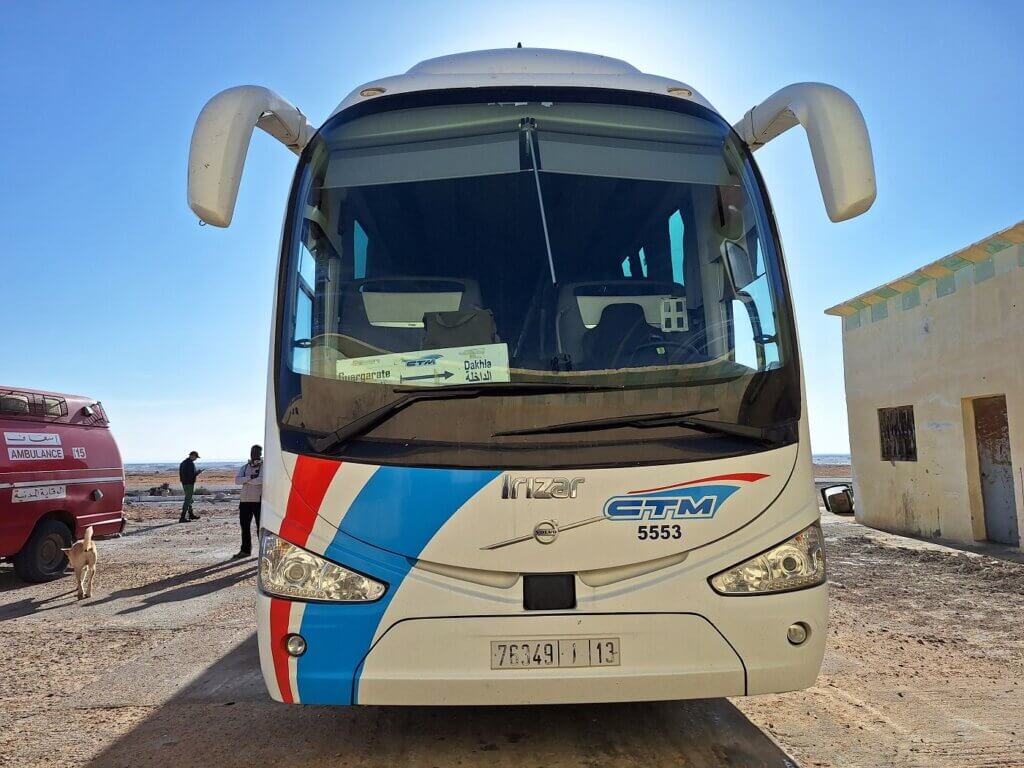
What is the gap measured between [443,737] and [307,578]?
51.8 inches

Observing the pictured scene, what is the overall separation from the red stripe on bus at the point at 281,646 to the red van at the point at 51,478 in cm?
789

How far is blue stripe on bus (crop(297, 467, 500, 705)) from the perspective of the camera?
3.01 m

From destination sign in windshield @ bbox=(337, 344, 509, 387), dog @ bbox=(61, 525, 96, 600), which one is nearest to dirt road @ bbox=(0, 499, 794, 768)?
destination sign in windshield @ bbox=(337, 344, 509, 387)

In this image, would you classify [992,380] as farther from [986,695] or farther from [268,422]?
[268,422]

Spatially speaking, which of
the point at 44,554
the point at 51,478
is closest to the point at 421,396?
the point at 51,478

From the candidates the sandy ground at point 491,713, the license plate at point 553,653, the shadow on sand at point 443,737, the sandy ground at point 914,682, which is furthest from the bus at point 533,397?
the sandy ground at point 914,682

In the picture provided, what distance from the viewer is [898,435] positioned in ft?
48.1

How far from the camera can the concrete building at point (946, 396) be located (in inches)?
450

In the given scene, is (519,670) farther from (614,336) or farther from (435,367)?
(614,336)

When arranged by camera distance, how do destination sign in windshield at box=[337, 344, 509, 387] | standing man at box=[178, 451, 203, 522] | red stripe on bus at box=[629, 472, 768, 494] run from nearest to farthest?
red stripe on bus at box=[629, 472, 768, 494] < destination sign in windshield at box=[337, 344, 509, 387] < standing man at box=[178, 451, 203, 522]

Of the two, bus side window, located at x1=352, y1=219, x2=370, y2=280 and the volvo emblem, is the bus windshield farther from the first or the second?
the volvo emblem

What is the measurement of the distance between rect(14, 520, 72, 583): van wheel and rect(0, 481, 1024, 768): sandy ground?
228 centimetres

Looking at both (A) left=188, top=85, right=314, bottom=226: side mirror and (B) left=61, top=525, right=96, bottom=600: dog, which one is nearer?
(A) left=188, top=85, right=314, bottom=226: side mirror

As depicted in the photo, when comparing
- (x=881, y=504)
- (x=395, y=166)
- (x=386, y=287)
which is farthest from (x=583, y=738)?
(x=881, y=504)
